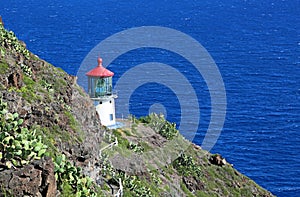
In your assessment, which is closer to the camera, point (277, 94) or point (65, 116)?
point (65, 116)

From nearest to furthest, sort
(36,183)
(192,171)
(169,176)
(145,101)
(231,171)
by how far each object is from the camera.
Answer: (36,183) → (169,176) → (192,171) → (231,171) → (145,101)

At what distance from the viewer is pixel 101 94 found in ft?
173

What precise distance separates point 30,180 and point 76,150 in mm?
11328

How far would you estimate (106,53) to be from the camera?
14825 cm

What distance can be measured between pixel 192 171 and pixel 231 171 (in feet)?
19.6

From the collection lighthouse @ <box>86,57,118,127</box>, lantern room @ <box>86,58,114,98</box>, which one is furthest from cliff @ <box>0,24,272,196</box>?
lantern room @ <box>86,58,114,98</box>

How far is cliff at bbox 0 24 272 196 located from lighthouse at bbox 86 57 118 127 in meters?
1.77

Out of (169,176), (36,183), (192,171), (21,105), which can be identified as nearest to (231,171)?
(192,171)

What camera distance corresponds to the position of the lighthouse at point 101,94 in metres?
52.2

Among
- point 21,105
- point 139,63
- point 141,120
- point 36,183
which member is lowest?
point 36,183

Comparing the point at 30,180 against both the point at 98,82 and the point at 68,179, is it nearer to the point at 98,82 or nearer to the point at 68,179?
the point at 68,179

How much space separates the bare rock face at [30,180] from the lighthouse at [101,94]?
109 feet

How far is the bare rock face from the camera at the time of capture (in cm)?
1795

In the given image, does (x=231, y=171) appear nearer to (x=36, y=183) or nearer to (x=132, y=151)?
(x=132, y=151)
